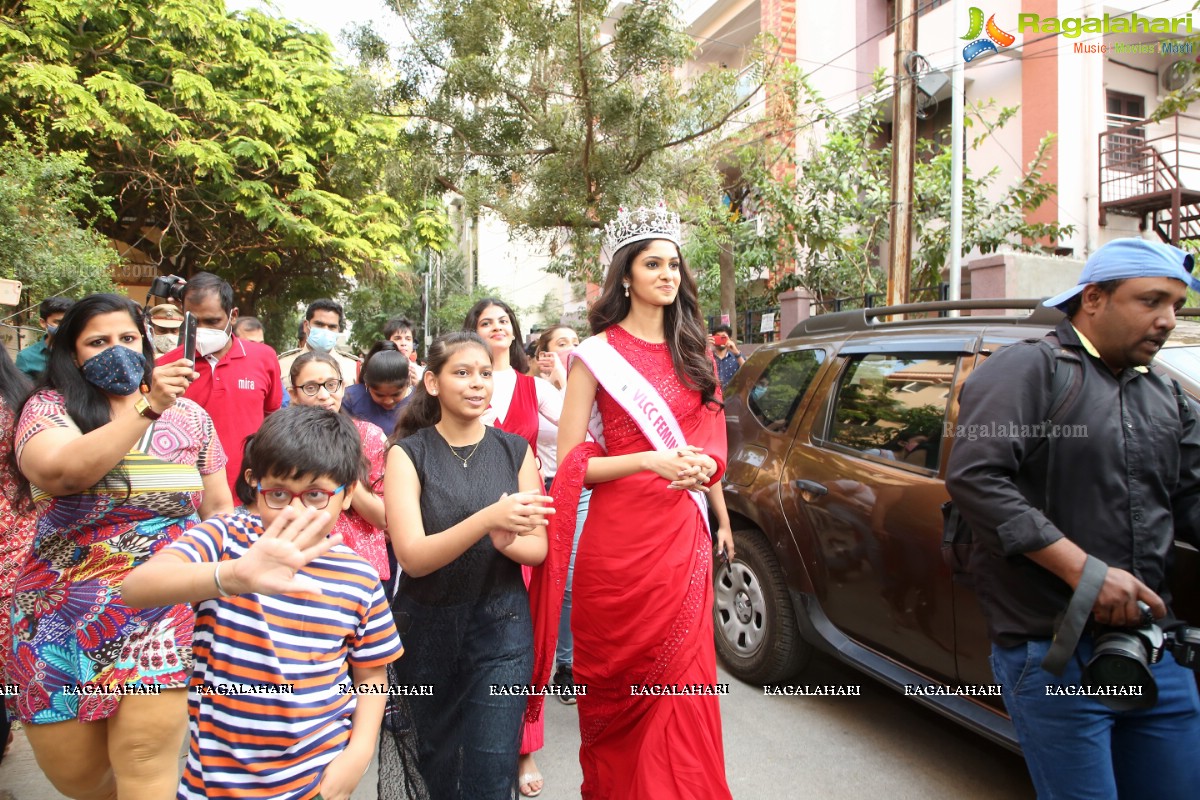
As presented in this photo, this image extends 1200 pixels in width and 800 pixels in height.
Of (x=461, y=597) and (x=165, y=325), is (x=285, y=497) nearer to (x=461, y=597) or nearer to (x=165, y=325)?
(x=461, y=597)

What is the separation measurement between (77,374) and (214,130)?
41.5 feet

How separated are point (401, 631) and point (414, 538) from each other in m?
0.34

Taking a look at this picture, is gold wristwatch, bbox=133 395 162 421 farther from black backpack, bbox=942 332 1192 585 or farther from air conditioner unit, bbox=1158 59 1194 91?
air conditioner unit, bbox=1158 59 1194 91

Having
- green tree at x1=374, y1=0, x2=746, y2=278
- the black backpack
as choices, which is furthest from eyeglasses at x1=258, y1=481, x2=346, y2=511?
green tree at x1=374, y1=0, x2=746, y2=278

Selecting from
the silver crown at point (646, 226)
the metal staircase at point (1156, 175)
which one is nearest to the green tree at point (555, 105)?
the metal staircase at point (1156, 175)

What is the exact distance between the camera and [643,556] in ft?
7.99

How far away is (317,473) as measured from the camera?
1.64 m

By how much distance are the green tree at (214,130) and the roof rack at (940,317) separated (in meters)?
8.12

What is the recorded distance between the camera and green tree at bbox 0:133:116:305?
835 centimetres

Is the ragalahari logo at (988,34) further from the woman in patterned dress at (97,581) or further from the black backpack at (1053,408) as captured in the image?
the woman in patterned dress at (97,581)

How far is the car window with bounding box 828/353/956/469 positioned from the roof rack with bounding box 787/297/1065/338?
6.9 inches

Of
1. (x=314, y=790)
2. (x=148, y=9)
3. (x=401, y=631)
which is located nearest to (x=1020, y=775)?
(x=401, y=631)

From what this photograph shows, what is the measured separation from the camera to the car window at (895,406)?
9.82ft

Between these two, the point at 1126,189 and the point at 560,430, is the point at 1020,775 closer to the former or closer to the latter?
the point at 560,430
